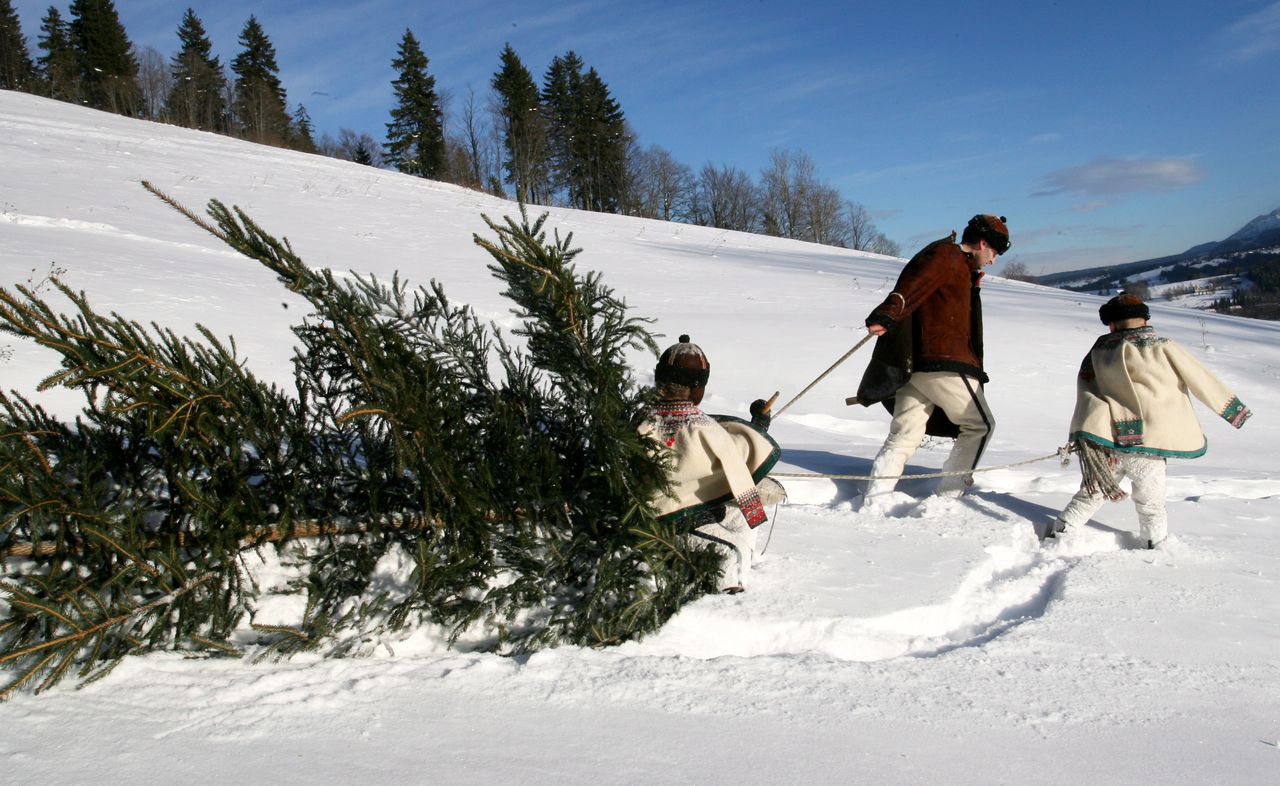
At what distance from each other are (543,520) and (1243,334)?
13.1m

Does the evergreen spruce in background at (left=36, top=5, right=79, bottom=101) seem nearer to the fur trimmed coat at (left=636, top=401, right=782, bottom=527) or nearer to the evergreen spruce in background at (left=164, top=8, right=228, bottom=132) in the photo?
the evergreen spruce in background at (left=164, top=8, right=228, bottom=132)

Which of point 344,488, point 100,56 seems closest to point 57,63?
point 100,56

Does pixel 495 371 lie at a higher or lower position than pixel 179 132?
lower

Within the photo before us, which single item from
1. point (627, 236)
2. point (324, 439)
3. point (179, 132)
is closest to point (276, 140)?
point (179, 132)

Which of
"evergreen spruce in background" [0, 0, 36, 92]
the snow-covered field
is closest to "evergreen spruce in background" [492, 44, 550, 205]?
"evergreen spruce in background" [0, 0, 36, 92]

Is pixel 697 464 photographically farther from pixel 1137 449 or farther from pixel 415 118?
pixel 415 118

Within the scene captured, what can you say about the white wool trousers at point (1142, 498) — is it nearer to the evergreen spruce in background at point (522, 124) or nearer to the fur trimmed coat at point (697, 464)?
the fur trimmed coat at point (697, 464)

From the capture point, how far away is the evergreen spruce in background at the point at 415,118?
48719 millimetres

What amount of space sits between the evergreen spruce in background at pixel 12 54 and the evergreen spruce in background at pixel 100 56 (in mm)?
3752

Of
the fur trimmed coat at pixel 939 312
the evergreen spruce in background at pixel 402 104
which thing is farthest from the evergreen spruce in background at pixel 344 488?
the evergreen spruce in background at pixel 402 104

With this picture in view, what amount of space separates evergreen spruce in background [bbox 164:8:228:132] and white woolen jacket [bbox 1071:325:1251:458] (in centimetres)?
5476

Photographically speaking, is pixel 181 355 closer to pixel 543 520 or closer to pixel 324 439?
pixel 324 439

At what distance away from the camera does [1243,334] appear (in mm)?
11914

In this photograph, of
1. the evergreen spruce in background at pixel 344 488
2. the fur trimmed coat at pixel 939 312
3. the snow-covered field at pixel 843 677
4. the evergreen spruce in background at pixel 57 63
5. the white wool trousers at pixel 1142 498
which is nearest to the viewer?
the snow-covered field at pixel 843 677
